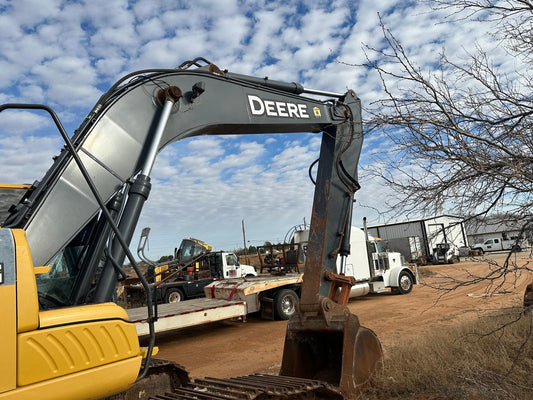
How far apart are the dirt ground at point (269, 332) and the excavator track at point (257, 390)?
3.02 metres

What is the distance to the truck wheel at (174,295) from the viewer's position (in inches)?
671

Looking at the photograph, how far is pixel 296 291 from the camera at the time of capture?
13.0 meters

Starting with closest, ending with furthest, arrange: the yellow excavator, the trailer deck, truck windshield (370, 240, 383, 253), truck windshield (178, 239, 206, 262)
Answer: the yellow excavator → the trailer deck → truck windshield (370, 240, 383, 253) → truck windshield (178, 239, 206, 262)

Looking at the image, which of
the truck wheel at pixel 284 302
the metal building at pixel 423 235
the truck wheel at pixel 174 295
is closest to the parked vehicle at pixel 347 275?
the truck wheel at pixel 284 302

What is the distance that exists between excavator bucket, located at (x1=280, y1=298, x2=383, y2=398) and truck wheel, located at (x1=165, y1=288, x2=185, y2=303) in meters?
12.9

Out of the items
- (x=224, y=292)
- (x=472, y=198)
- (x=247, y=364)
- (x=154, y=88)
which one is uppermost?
(x=154, y=88)

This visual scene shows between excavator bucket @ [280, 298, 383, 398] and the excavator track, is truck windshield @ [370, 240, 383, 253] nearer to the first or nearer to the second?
excavator bucket @ [280, 298, 383, 398]

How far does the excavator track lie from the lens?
3.45 meters

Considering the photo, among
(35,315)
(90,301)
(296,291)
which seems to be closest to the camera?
(35,315)

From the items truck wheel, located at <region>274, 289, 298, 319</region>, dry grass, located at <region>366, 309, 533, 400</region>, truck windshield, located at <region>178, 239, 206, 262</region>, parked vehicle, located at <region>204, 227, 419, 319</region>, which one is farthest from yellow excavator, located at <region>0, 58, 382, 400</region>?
truck windshield, located at <region>178, 239, 206, 262</region>

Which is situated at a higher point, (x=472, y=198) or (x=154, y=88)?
(x=154, y=88)

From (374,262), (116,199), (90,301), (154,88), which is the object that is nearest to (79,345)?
(90,301)

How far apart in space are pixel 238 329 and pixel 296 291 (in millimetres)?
2168

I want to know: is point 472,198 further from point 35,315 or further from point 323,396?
point 35,315
